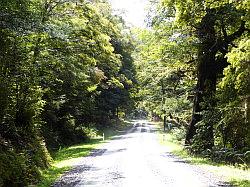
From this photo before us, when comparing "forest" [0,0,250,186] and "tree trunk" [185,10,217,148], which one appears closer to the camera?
"forest" [0,0,250,186]

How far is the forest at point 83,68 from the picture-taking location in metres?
13.1

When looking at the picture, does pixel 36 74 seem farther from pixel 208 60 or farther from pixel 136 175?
pixel 208 60

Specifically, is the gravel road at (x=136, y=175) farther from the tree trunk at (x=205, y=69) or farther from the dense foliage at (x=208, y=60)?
the tree trunk at (x=205, y=69)

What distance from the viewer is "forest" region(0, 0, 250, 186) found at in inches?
517

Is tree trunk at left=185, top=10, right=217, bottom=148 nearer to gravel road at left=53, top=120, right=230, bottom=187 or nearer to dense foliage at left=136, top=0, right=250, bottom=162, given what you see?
dense foliage at left=136, top=0, right=250, bottom=162

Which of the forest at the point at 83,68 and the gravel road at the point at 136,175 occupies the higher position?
the forest at the point at 83,68

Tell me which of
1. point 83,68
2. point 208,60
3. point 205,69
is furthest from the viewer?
point 83,68

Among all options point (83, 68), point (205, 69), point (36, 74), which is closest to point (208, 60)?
point (205, 69)

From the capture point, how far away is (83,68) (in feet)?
93.0

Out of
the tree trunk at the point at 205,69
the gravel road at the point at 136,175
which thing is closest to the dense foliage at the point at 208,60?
the tree trunk at the point at 205,69

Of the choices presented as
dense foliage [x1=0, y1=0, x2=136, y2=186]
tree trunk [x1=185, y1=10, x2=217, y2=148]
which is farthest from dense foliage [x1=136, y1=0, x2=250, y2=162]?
dense foliage [x1=0, y1=0, x2=136, y2=186]

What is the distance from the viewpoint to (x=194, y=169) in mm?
17406

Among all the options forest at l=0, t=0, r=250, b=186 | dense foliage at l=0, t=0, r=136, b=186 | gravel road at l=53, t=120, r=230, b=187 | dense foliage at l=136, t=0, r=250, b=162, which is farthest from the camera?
dense foliage at l=136, t=0, r=250, b=162

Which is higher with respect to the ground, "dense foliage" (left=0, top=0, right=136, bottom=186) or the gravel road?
"dense foliage" (left=0, top=0, right=136, bottom=186)
